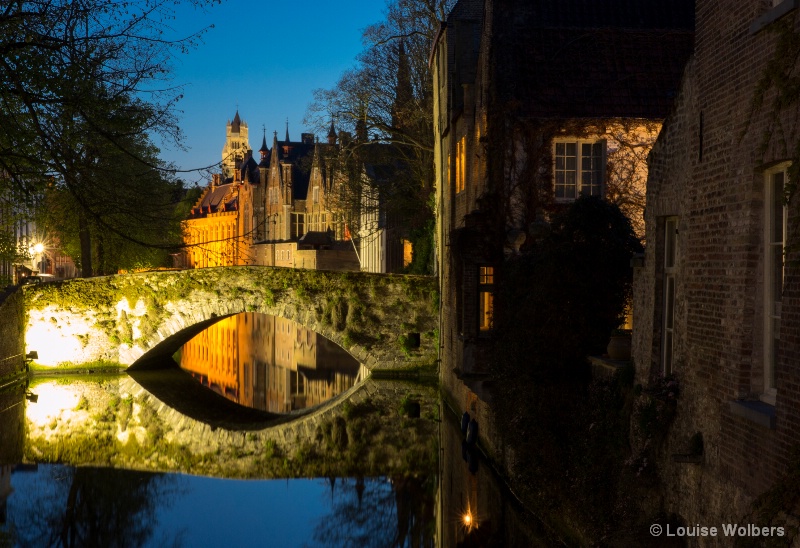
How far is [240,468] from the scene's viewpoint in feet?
47.8

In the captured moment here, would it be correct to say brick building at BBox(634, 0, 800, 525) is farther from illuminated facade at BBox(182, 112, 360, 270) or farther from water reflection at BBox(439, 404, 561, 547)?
illuminated facade at BBox(182, 112, 360, 270)

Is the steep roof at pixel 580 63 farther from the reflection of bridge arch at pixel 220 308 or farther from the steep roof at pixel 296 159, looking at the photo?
the steep roof at pixel 296 159

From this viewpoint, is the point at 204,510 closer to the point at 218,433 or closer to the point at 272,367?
the point at 218,433

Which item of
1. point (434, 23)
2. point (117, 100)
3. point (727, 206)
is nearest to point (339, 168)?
point (434, 23)

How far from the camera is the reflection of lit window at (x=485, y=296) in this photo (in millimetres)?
14617

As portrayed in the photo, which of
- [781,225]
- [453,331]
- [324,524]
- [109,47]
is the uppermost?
[109,47]

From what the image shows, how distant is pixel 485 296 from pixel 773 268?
994 cm

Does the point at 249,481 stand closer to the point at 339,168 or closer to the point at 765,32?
the point at 765,32

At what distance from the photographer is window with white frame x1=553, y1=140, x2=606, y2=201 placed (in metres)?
13.8

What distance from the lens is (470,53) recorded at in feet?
54.1

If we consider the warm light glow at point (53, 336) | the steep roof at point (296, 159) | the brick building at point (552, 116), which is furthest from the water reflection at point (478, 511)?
the steep roof at point (296, 159)

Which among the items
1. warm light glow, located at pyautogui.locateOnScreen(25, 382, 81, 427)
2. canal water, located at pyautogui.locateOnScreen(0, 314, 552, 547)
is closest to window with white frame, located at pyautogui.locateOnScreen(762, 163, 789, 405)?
canal water, located at pyautogui.locateOnScreen(0, 314, 552, 547)

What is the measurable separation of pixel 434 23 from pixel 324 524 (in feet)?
49.0

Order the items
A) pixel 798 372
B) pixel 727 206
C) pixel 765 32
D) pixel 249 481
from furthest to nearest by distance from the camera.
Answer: pixel 249 481 → pixel 727 206 → pixel 765 32 → pixel 798 372
